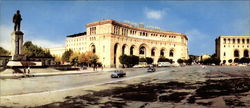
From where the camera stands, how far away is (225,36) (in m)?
136

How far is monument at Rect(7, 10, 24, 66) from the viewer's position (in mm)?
38750

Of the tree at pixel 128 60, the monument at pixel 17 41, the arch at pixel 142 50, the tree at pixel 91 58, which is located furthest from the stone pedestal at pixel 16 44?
the arch at pixel 142 50

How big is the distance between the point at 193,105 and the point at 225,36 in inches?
5432

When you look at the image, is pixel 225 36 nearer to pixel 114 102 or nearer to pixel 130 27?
pixel 130 27

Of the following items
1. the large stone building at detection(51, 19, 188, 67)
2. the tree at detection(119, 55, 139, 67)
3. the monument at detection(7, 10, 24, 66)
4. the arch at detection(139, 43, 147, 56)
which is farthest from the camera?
the arch at detection(139, 43, 147, 56)

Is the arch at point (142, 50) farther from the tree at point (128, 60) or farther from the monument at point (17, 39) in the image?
the monument at point (17, 39)

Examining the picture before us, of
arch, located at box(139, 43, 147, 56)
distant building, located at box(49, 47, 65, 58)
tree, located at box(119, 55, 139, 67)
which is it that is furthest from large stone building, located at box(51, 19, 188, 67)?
distant building, located at box(49, 47, 65, 58)

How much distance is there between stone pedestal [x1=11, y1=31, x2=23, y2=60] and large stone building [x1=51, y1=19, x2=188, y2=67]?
137ft

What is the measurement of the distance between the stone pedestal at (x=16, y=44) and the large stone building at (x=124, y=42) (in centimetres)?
4183

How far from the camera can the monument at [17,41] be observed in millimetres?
38750

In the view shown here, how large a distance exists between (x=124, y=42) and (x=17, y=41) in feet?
176

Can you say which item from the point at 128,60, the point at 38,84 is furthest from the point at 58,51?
the point at 38,84

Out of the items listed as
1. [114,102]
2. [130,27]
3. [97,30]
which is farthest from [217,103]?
[130,27]

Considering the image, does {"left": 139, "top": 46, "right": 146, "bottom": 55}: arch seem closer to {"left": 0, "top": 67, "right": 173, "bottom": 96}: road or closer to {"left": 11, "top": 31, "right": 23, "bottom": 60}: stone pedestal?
{"left": 11, "top": 31, "right": 23, "bottom": 60}: stone pedestal
